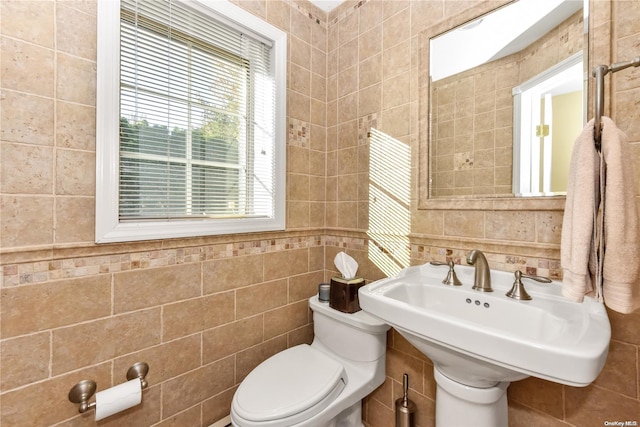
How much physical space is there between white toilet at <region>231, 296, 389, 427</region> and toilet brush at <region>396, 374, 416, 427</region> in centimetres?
12

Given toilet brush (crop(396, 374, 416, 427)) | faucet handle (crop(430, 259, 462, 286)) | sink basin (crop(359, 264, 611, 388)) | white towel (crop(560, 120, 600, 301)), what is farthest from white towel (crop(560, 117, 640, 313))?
toilet brush (crop(396, 374, 416, 427))

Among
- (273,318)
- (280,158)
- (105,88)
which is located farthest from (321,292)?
(105,88)

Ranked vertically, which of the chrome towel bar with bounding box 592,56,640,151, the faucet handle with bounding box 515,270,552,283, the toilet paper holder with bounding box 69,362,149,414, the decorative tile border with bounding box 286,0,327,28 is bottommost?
the toilet paper holder with bounding box 69,362,149,414

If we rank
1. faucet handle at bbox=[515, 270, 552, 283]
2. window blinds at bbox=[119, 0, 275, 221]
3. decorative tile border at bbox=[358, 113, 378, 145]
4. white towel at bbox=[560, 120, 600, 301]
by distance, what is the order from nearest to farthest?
white towel at bbox=[560, 120, 600, 301] < faucet handle at bbox=[515, 270, 552, 283] < window blinds at bbox=[119, 0, 275, 221] < decorative tile border at bbox=[358, 113, 378, 145]

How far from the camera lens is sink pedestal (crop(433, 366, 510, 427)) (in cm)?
89

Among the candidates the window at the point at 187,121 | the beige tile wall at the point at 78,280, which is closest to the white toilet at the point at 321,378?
the beige tile wall at the point at 78,280

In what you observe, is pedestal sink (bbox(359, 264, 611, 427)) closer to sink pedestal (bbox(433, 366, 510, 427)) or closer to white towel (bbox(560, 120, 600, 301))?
sink pedestal (bbox(433, 366, 510, 427))

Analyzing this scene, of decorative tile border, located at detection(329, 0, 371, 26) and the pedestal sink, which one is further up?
decorative tile border, located at detection(329, 0, 371, 26)

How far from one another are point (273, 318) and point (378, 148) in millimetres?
1094

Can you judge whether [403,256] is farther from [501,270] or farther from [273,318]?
[273,318]

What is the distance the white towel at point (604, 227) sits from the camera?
705 mm

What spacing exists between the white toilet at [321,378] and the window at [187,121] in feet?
2.10

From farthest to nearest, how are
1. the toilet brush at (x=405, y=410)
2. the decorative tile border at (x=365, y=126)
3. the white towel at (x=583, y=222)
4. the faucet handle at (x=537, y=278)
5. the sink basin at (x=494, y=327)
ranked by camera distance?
1. the decorative tile border at (x=365, y=126)
2. the toilet brush at (x=405, y=410)
3. the faucet handle at (x=537, y=278)
4. the white towel at (x=583, y=222)
5. the sink basin at (x=494, y=327)

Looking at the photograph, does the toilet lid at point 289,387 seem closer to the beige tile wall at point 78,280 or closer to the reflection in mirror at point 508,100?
the beige tile wall at point 78,280
